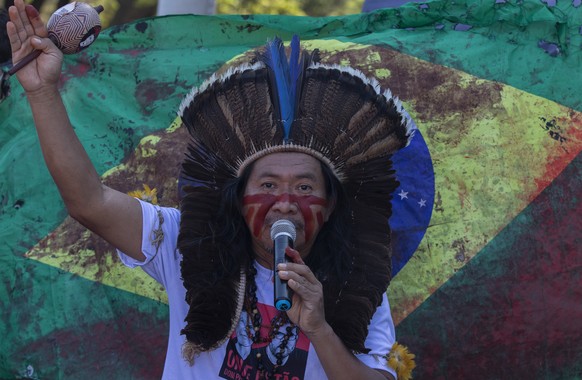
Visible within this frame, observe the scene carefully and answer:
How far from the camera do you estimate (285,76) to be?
2.93 metres

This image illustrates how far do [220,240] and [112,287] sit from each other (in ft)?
3.64

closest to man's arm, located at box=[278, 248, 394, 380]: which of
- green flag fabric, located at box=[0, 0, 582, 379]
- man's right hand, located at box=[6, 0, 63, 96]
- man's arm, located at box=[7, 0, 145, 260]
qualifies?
man's arm, located at box=[7, 0, 145, 260]

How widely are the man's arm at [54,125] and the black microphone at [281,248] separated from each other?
505 mm

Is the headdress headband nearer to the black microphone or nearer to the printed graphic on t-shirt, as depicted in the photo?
the black microphone

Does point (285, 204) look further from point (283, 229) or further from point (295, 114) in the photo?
point (295, 114)

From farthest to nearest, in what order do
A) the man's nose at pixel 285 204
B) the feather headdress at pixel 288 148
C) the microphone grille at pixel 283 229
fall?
the feather headdress at pixel 288 148 < the man's nose at pixel 285 204 < the microphone grille at pixel 283 229

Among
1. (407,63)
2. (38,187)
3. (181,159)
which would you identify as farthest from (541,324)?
(38,187)

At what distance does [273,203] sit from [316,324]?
1.50ft

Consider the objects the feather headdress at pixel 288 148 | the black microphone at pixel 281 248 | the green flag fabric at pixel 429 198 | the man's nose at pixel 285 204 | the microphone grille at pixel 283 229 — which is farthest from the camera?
the green flag fabric at pixel 429 198

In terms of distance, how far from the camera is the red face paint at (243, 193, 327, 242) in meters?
2.70

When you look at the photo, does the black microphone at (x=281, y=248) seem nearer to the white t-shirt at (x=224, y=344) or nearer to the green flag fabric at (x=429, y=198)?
the white t-shirt at (x=224, y=344)

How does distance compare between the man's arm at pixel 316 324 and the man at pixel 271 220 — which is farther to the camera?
the man at pixel 271 220

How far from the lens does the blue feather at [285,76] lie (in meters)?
2.84

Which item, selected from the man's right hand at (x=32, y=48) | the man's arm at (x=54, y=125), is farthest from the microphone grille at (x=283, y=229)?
the man's right hand at (x=32, y=48)
